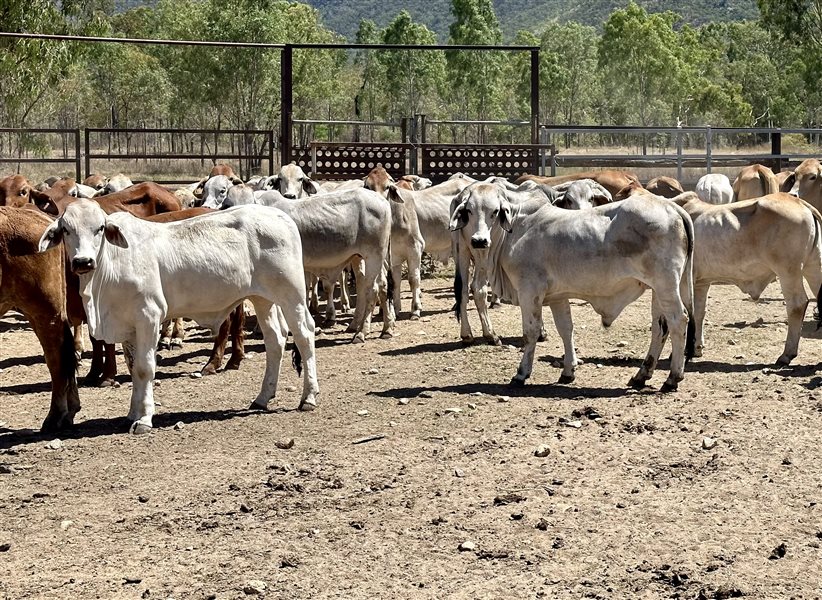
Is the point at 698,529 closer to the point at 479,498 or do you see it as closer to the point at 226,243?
the point at 479,498

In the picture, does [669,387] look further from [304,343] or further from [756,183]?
[756,183]

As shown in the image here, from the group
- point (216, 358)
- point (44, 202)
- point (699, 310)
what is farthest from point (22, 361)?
point (699, 310)

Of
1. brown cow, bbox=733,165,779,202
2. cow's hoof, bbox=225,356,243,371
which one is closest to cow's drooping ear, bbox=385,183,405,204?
cow's hoof, bbox=225,356,243,371

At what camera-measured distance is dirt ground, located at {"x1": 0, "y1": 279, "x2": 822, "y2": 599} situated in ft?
19.4

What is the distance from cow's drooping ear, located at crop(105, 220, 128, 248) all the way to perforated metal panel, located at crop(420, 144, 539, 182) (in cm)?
1286

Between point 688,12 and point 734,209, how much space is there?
167623 mm

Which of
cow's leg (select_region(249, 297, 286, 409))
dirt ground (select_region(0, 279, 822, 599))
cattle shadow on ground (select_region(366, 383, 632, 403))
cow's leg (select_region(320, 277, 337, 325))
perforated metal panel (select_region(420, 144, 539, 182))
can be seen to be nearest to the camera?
dirt ground (select_region(0, 279, 822, 599))

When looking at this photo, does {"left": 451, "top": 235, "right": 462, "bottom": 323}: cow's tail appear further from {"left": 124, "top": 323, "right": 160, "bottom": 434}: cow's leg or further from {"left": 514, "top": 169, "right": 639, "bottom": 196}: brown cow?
{"left": 514, "top": 169, "right": 639, "bottom": 196}: brown cow

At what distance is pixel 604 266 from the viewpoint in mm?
9984

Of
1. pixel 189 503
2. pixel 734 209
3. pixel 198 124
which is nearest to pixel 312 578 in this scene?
pixel 189 503

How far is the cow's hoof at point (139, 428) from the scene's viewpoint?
→ 877cm

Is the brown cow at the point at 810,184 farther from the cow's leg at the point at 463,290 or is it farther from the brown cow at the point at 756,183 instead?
the cow's leg at the point at 463,290

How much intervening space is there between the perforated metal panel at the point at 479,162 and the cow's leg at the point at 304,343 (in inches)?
468

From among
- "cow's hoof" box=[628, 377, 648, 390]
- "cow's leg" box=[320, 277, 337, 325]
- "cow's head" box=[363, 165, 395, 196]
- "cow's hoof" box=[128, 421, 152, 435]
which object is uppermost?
"cow's head" box=[363, 165, 395, 196]
